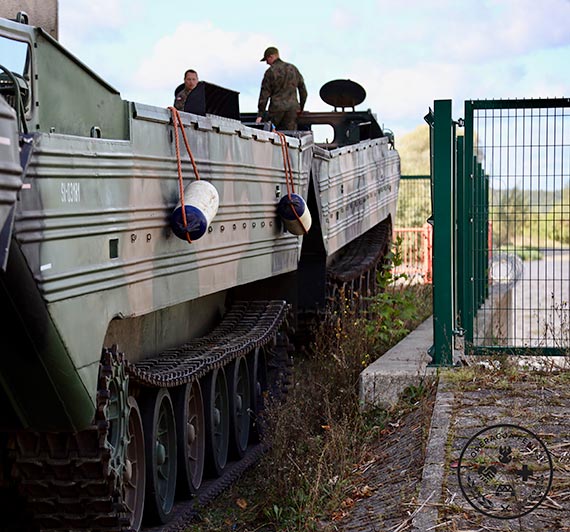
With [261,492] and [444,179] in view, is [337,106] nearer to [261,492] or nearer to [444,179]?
[444,179]

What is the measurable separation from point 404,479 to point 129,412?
152cm

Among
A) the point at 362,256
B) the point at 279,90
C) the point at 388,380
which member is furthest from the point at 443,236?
the point at 362,256

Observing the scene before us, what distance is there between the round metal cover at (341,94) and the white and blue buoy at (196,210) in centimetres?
833

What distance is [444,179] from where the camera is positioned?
31.0 ft

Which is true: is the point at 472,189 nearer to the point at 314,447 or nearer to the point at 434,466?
the point at 314,447

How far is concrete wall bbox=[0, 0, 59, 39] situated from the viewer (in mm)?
8141

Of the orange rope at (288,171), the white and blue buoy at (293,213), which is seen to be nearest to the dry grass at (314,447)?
the white and blue buoy at (293,213)

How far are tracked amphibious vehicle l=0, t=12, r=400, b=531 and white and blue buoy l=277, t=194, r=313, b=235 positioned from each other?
0.23 feet

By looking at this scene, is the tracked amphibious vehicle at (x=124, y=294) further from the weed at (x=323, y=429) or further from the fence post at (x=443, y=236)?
the fence post at (x=443, y=236)

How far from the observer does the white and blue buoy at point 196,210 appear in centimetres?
718

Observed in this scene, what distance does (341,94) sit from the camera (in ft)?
52.3

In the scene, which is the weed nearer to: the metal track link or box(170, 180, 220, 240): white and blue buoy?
box(170, 180, 220, 240): white and blue buoy

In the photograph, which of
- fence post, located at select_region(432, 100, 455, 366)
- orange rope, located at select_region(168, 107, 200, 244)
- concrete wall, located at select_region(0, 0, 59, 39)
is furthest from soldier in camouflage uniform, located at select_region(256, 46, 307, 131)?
orange rope, located at select_region(168, 107, 200, 244)

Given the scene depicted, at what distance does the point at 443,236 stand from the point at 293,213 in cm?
133
